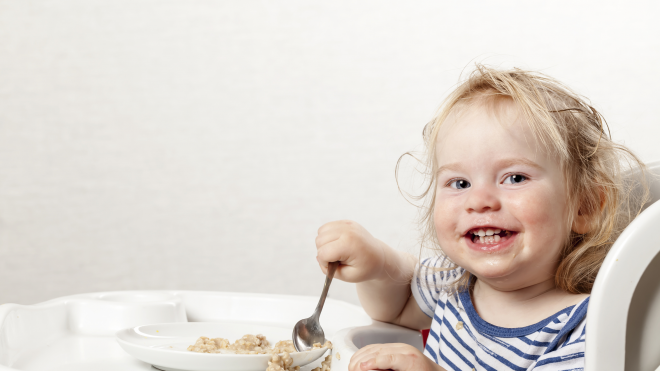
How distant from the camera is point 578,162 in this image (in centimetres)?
58

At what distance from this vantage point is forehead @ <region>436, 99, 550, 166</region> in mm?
542

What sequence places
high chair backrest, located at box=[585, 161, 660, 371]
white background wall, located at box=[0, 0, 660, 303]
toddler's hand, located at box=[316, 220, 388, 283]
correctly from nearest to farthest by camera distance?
high chair backrest, located at box=[585, 161, 660, 371] < toddler's hand, located at box=[316, 220, 388, 283] < white background wall, located at box=[0, 0, 660, 303]

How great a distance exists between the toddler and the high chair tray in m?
0.18

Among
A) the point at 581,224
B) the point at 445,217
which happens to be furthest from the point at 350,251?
the point at 581,224

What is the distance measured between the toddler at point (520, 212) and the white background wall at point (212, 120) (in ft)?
3.27

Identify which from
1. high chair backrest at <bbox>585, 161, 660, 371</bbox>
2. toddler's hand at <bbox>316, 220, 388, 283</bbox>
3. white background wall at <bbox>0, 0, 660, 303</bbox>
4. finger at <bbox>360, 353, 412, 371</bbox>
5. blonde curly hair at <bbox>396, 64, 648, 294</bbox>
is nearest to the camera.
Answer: high chair backrest at <bbox>585, 161, 660, 371</bbox>

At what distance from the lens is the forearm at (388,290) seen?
2.28 ft

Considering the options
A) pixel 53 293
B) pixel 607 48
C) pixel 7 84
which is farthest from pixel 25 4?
pixel 607 48

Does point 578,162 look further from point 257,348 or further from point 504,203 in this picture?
point 257,348

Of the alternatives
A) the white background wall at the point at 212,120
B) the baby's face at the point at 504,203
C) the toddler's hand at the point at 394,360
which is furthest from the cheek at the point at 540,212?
the white background wall at the point at 212,120

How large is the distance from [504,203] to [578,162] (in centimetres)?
11

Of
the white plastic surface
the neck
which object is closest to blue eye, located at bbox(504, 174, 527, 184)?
the neck

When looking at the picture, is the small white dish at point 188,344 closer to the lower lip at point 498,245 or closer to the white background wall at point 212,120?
the lower lip at point 498,245

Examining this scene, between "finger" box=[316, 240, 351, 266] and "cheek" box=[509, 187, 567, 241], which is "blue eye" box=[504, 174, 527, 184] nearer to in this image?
"cheek" box=[509, 187, 567, 241]
